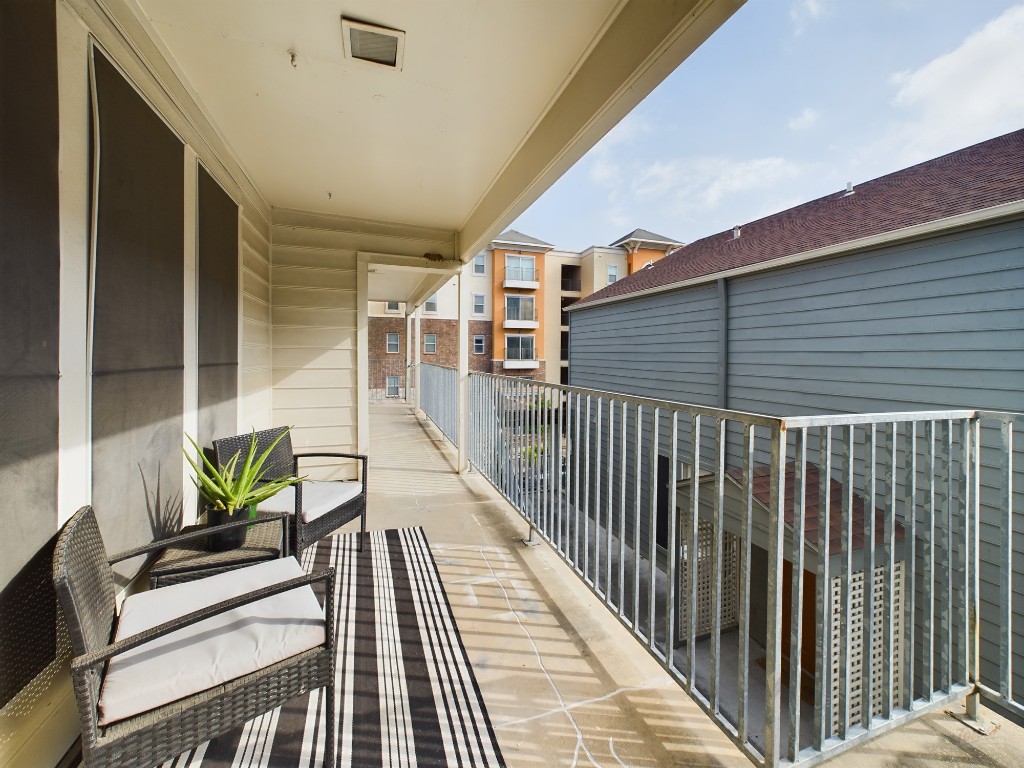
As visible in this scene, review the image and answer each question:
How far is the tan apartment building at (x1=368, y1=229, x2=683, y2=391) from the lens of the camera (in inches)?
755

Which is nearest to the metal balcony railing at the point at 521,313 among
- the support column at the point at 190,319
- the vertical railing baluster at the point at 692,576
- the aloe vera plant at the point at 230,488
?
the support column at the point at 190,319

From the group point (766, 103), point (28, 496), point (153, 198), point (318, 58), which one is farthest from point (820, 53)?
point (28, 496)

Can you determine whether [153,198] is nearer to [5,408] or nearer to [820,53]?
[5,408]

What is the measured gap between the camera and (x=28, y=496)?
121 centimetres

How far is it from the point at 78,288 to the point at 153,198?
2.48 ft

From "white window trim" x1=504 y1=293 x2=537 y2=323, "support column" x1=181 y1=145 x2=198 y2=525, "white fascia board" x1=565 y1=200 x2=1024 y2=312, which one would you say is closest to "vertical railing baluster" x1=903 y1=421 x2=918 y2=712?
"support column" x1=181 y1=145 x2=198 y2=525

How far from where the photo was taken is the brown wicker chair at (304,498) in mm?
2301

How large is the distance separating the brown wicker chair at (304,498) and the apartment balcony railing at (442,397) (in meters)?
2.24

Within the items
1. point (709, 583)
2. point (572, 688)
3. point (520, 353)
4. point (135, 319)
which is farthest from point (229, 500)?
point (520, 353)

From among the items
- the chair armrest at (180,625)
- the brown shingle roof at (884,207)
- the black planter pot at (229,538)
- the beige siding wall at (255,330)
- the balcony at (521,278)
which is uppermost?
the balcony at (521,278)

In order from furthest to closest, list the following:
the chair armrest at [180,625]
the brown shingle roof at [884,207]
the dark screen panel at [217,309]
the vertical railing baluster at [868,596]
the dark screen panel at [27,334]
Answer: the brown shingle roof at [884,207]
the dark screen panel at [217,309]
the vertical railing baluster at [868,596]
the dark screen panel at [27,334]
the chair armrest at [180,625]

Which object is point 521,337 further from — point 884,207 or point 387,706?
point 387,706

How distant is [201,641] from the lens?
1286 millimetres

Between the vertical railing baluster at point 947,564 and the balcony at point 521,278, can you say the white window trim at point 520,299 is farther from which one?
the vertical railing baluster at point 947,564
